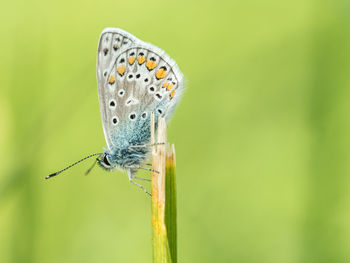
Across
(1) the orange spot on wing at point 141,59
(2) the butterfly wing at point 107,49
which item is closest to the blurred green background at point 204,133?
(2) the butterfly wing at point 107,49

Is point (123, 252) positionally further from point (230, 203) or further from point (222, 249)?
point (230, 203)

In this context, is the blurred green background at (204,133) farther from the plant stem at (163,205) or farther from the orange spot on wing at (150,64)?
the plant stem at (163,205)

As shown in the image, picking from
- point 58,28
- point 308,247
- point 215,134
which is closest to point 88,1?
point 58,28

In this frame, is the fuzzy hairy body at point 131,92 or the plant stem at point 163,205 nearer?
the plant stem at point 163,205

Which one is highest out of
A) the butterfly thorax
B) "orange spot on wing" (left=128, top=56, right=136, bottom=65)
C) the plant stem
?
"orange spot on wing" (left=128, top=56, right=136, bottom=65)

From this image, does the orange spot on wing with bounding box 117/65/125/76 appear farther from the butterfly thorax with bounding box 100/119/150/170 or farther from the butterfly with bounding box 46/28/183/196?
the butterfly thorax with bounding box 100/119/150/170

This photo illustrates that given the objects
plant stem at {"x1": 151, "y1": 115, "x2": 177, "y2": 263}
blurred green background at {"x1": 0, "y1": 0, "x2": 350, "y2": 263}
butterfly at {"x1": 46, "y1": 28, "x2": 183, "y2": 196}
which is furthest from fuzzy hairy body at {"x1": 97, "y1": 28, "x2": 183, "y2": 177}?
plant stem at {"x1": 151, "y1": 115, "x2": 177, "y2": 263}
